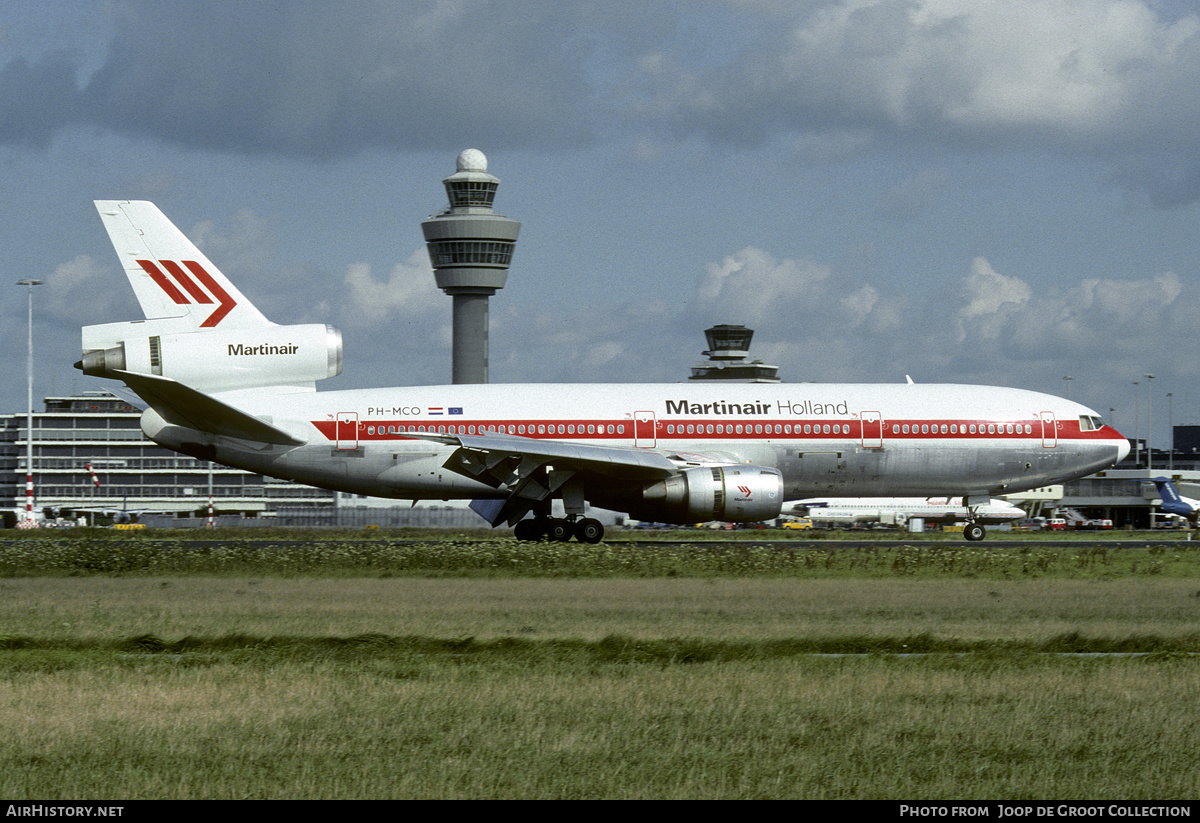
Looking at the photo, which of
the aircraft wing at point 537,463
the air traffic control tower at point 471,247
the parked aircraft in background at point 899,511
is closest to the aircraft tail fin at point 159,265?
the aircraft wing at point 537,463

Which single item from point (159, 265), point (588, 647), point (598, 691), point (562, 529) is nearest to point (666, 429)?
point (562, 529)

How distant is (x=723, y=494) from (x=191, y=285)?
15162 millimetres

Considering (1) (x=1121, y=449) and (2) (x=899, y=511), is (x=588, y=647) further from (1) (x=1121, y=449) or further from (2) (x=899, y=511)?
(2) (x=899, y=511)

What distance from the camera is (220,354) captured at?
120 feet

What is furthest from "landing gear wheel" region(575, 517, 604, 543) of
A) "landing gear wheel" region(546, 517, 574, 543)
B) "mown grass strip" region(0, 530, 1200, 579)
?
"mown grass strip" region(0, 530, 1200, 579)

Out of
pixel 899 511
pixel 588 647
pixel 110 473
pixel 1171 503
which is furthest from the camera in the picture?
pixel 110 473

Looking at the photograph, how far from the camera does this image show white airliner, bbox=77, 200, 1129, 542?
116ft

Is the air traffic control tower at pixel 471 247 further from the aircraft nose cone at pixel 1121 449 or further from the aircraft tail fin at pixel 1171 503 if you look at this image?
the aircraft nose cone at pixel 1121 449

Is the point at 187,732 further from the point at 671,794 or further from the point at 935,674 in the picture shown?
the point at 935,674

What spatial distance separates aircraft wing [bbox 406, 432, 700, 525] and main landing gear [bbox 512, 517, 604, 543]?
568 mm

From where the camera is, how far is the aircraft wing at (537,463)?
3403 centimetres

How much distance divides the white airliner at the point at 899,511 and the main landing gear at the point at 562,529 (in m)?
50.4

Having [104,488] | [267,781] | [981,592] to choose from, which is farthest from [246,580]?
[104,488]

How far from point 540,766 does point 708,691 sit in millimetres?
3377
